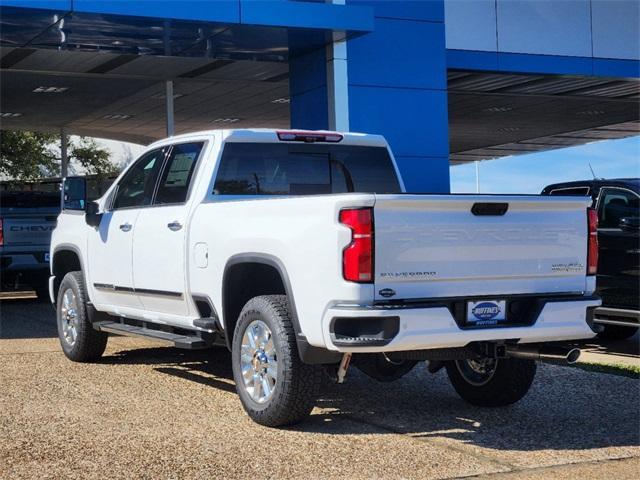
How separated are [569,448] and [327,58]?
11.3 m

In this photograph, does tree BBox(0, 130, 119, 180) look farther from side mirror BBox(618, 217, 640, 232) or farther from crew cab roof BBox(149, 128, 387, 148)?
crew cab roof BBox(149, 128, 387, 148)

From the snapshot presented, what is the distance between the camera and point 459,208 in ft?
21.5

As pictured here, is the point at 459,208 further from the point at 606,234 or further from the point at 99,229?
the point at 606,234

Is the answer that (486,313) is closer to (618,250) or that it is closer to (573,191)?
(618,250)

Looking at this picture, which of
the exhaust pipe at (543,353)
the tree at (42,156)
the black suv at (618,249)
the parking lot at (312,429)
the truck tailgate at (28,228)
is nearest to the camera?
the parking lot at (312,429)

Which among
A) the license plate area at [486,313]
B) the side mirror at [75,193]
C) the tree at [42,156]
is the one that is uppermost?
the tree at [42,156]

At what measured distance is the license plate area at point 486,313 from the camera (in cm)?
659

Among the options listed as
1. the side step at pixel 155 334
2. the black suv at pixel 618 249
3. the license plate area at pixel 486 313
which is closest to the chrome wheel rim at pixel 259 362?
the side step at pixel 155 334

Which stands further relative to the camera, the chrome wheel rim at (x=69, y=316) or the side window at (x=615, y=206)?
the side window at (x=615, y=206)

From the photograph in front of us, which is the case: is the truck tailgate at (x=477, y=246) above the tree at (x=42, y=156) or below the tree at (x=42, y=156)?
below

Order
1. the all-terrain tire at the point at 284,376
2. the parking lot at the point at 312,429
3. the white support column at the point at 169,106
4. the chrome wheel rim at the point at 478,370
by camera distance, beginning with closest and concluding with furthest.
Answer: the parking lot at the point at 312,429, the all-terrain tire at the point at 284,376, the chrome wheel rim at the point at 478,370, the white support column at the point at 169,106

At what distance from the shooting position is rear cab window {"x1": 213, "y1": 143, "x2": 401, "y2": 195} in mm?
8250

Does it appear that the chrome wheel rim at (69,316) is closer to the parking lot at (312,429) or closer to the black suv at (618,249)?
the parking lot at (312,429)

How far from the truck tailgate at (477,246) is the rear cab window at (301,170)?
2.05 metres
